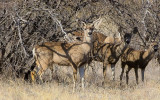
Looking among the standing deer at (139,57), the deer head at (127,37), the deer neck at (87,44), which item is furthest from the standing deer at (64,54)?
the standing deer at (139,57)

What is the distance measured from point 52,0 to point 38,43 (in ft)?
4.29

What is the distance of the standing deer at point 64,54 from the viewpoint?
10.8 meters

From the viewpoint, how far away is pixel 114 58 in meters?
13.0

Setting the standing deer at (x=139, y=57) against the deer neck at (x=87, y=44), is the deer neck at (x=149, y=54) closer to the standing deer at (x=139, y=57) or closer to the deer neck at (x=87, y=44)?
the standing deer at (x=139, y=57)

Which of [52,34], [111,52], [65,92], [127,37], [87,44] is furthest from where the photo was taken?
[111,52]

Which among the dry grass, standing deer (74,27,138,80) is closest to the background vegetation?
the dry grass

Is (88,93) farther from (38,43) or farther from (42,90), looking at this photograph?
(38,43)

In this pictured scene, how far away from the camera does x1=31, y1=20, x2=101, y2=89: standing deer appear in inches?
424

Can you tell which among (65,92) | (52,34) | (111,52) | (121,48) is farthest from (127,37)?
(65,92)

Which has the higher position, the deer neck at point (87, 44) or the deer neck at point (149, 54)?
the deer neck at point (87, 44)

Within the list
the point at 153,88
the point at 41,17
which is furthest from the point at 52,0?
the point at 153,88

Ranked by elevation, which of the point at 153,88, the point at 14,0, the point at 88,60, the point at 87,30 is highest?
the point at 14,0

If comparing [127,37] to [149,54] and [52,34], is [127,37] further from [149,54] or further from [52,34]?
[52,34]

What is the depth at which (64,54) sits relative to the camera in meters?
11.0
